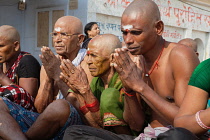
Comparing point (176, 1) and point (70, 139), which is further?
point (176, 1)

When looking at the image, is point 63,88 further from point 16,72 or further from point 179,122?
point 179,122

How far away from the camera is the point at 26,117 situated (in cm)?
364

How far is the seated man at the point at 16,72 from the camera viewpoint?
12.4 ft

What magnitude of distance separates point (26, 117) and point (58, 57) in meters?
0.73

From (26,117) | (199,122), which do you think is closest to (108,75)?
(26,117)

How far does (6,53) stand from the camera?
448 cm

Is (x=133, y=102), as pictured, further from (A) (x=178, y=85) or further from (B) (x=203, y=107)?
(B) (x=203, y=107)

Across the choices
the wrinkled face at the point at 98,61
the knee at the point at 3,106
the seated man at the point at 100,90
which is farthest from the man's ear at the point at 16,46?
the wrinkled face at the point at 98,61

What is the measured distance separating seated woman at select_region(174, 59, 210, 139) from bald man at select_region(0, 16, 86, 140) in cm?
131

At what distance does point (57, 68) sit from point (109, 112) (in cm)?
93

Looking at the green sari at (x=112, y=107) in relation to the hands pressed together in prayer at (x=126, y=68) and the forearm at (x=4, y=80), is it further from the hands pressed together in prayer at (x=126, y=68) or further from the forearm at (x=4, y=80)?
the forearm at (x=4, y=80)

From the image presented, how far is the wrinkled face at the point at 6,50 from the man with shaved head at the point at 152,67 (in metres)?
2.06

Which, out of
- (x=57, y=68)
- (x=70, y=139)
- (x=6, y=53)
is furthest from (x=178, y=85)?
(x=6, y=53)

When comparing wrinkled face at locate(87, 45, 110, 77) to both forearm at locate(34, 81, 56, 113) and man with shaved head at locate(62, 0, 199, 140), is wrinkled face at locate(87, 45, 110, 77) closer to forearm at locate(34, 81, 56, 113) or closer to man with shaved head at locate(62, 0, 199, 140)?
man with shaved head at locate(62, 0, 199, 140)
